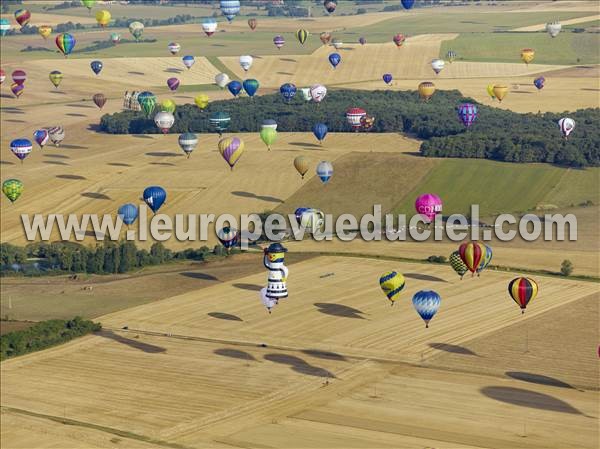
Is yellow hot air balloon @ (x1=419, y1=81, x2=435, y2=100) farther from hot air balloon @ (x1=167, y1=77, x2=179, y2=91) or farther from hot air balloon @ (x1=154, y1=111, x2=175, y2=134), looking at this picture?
hot air balloon @ (x1=167, y1=77, x2=179, y2=91)

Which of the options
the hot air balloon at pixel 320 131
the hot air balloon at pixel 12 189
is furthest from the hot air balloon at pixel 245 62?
the hot air balloon at pixel 12 189

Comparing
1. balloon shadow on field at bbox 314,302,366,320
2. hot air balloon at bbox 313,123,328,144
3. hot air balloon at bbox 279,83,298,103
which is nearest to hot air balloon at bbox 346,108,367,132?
hot air balloon at bbox 313,123,328,144

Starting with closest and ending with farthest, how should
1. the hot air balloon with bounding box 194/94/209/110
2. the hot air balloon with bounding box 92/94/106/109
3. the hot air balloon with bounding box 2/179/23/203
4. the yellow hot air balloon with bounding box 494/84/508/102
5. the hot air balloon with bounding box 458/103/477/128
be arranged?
1. the hot air balloon with bounding box 2/179/23/203
2. the hot air balloon with bounding box 458/103/477/128
3. the hot air balloon with bounding box 194/94/209/110
4. the yellow hot air balloon with bounding box 494/84/508/102
5. the hot air balloon with bounding box 92/94/106/109

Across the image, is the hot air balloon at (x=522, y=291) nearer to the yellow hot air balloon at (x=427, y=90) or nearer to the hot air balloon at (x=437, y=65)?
the yellow hot air balloon at (x=427, y=90)

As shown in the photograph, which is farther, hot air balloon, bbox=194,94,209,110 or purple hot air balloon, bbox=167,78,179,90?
purple hot air balloon, bbox=167,78,179,90

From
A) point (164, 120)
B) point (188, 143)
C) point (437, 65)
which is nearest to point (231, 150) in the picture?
point (188, 143)
